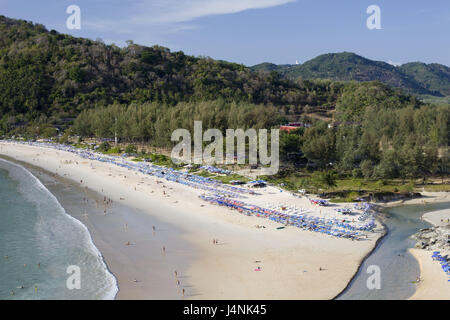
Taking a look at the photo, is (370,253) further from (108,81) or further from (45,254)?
(108,81)

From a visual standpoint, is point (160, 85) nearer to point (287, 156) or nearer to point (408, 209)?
point (287, 156)

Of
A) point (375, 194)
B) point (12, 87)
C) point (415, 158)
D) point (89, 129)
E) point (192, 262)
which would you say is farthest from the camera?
point (12, 87)

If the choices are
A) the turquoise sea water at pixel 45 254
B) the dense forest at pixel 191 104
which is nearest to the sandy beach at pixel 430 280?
the turquoise sea water at pixel 45 254

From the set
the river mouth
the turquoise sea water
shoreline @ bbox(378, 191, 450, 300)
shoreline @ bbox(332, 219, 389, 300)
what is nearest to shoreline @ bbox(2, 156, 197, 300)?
the turquoise sea water

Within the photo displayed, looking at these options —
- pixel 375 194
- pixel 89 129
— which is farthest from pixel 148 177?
pixel 89 129

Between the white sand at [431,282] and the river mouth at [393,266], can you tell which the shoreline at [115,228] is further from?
the white sand at [431,282]

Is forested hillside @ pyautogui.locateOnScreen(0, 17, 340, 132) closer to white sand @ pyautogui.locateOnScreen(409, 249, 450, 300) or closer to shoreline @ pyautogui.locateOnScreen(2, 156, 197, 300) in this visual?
shoreline @ pyautogui.locateOnScreen(2, 156, 197, 300)
